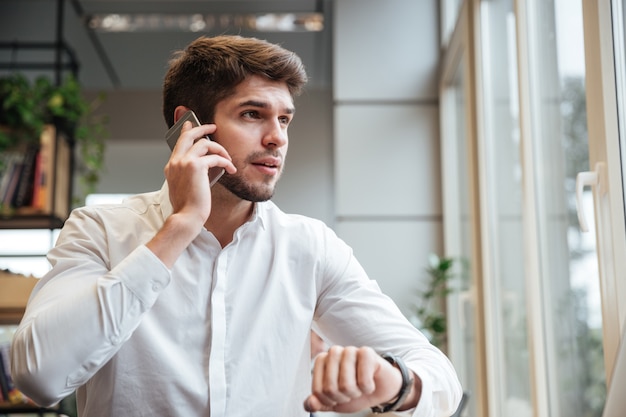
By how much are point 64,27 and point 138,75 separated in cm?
128

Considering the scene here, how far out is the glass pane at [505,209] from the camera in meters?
2.82

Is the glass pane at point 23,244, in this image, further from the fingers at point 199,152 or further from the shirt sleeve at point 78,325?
the shirt sleeve at point 78,325

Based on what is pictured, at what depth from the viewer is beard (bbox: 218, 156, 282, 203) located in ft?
5.18

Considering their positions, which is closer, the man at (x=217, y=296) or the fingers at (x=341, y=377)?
the fingers at (x=341, y=377)

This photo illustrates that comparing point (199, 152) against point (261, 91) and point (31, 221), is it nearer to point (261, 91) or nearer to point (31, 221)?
point (261, 91)

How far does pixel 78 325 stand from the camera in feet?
4.18

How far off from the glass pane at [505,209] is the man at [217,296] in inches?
53.6

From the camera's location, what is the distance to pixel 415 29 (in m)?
4.58

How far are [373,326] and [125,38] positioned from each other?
16.1ft

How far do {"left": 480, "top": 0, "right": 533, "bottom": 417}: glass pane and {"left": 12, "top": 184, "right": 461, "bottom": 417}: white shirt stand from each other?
1.36 metres

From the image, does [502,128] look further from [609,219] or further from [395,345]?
[395,345]

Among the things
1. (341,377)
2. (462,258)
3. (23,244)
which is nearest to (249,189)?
(341,377)

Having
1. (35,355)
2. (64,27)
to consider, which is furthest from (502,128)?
(64,27)

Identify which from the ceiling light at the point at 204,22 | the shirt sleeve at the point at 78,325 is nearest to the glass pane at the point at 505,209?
the shirt sleeve at the point at 78,325
